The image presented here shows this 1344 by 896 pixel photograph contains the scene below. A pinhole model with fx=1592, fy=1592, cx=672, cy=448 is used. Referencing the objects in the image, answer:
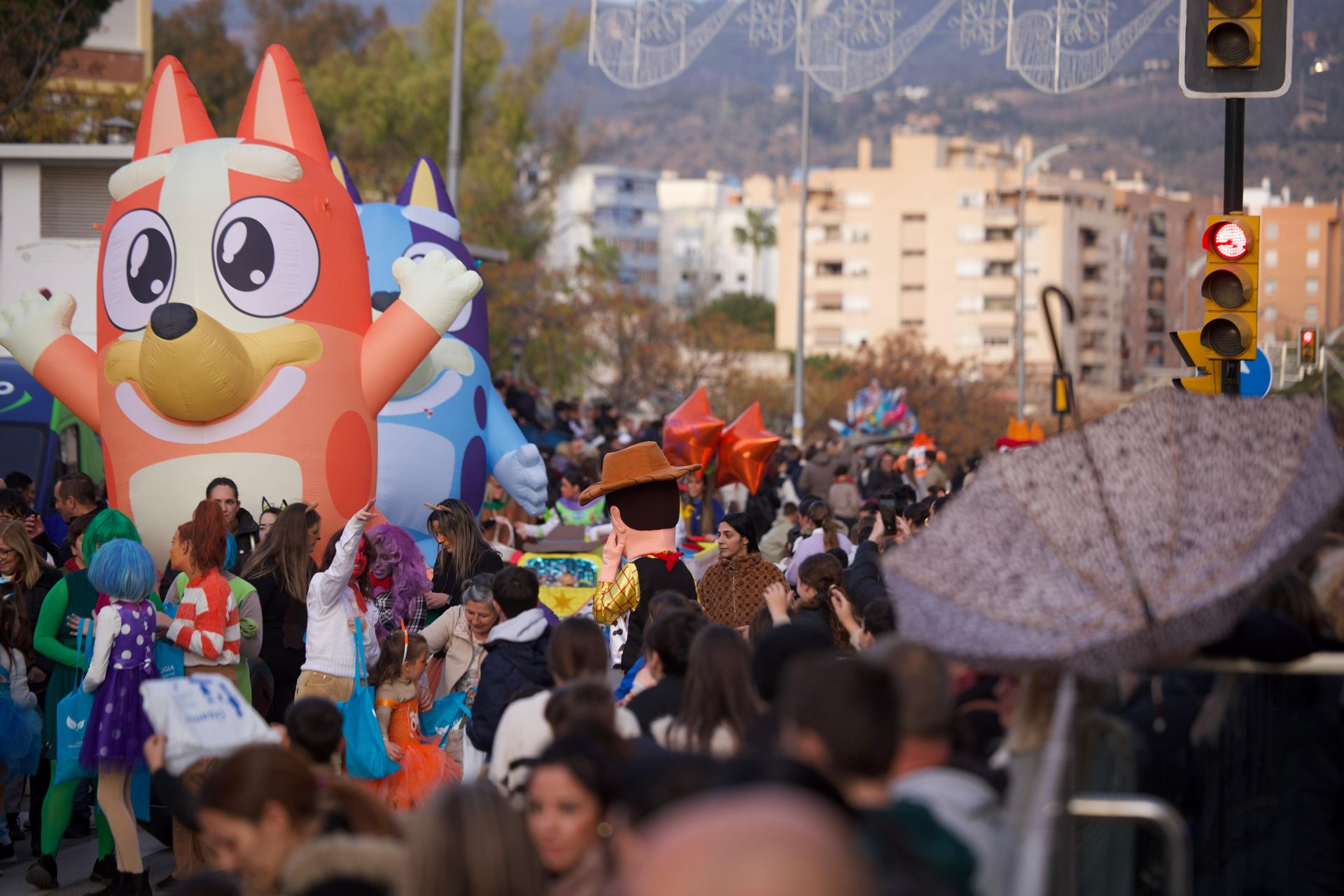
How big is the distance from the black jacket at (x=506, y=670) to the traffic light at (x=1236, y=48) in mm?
4905

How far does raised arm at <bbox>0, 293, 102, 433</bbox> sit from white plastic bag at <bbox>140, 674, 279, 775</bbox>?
6571mm

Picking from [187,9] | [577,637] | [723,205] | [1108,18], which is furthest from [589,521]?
[723,205]

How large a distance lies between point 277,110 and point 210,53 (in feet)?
149

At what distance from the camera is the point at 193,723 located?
15.5 feet

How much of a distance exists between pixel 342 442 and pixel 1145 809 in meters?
7.83

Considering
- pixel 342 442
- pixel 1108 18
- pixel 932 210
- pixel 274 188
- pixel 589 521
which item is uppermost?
pixel 932 210

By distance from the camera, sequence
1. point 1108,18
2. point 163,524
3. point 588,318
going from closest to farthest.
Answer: point 163,524 → point 1108,18 → point 588,318

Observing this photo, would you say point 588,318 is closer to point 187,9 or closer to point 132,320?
point 187,9

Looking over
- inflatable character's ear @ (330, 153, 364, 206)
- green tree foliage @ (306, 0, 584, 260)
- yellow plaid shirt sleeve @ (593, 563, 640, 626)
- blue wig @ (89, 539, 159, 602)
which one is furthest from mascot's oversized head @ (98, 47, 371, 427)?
green tree foliage @ (306, 0, 584, 260)

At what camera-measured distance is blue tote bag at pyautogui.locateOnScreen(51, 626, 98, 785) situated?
24.3 ft

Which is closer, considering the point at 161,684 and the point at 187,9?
the point at 161,684

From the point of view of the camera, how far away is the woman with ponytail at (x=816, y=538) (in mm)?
10562

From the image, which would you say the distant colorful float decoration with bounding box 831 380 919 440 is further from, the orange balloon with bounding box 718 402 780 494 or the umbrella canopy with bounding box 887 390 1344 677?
the umbrella canopy with bounding box 887 390 1344 677

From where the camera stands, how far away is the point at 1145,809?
354 cm
